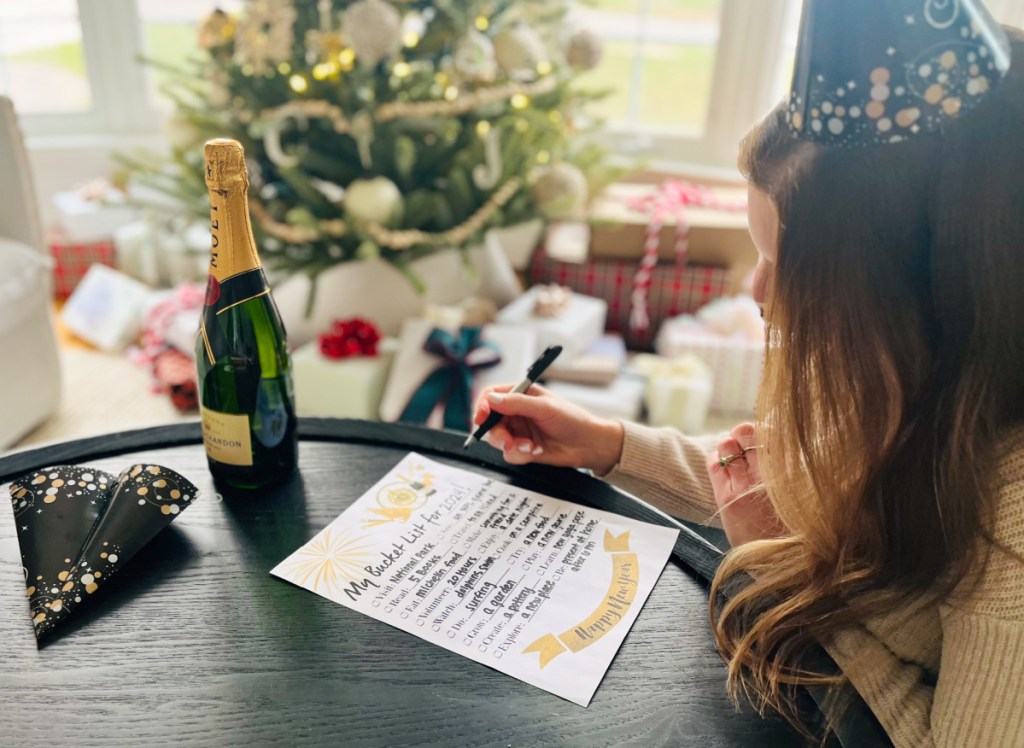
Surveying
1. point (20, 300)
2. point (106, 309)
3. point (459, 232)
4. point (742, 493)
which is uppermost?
point (742, 493)

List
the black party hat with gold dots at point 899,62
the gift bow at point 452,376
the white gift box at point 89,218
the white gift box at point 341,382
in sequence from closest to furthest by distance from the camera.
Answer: the black party hat with gold dots at point 899,62 < the gift bow at point 452,376 < the white gift box at point 341,382 < the white gift box at point 89,218

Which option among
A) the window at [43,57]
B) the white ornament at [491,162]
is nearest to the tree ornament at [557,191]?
the white ornament at [491,162]

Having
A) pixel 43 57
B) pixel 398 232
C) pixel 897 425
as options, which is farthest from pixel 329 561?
pixel 43 57

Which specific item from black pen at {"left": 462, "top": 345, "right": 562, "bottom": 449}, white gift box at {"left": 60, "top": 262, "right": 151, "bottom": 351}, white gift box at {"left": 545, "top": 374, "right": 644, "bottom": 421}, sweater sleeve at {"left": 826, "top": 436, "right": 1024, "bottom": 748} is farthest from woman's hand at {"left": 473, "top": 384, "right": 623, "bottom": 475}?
white gift box at {"left": 60, "top": 262, "right": 151, "bottom": 351}

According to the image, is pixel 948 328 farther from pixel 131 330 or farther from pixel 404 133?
pixel 131 330

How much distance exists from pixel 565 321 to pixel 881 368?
4.69 feet

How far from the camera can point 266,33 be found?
5.63 feet

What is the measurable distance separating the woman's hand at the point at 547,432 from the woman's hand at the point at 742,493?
0.13 metres

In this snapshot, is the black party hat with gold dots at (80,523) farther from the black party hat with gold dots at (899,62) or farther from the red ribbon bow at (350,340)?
the red ribbon bow at (350,340)

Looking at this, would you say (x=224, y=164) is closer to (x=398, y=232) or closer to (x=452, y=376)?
(x=452, y=376)

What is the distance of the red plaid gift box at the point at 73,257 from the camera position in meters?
2.61

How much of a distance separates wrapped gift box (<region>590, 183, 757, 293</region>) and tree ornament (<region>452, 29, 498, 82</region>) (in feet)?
1.59

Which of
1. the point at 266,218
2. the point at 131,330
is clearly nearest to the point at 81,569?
the point at 266,218

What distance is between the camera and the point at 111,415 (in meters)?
1.97
